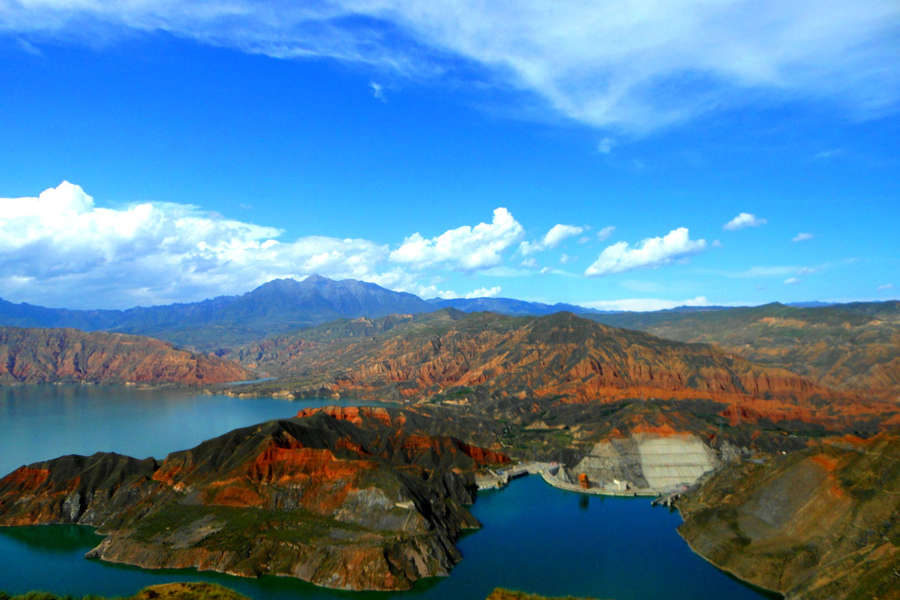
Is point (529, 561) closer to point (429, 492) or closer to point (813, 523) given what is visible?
point (429, 492)

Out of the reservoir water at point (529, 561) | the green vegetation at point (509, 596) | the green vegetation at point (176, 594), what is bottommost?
the reservoir water at point (529, 561)

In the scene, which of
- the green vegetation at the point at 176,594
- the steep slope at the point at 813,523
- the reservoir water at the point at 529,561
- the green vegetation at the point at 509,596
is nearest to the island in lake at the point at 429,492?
the steep slope at the point at 813,523

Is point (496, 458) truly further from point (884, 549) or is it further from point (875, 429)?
point (875, 429)

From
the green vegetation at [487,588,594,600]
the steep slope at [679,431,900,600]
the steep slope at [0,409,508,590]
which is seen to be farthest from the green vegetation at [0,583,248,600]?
the steep slope at [679,431,900,600]

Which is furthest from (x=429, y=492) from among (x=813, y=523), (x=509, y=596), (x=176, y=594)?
(x=813, y=523)

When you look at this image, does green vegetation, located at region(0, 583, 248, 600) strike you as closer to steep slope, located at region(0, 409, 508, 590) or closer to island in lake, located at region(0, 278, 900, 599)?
steep slope, located at region(0, 409, 508, 590)

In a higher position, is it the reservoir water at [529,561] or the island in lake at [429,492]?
the island in lake at [429,492]

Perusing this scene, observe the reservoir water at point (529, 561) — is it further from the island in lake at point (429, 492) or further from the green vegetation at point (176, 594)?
the green vegetation at point (176, 594)
